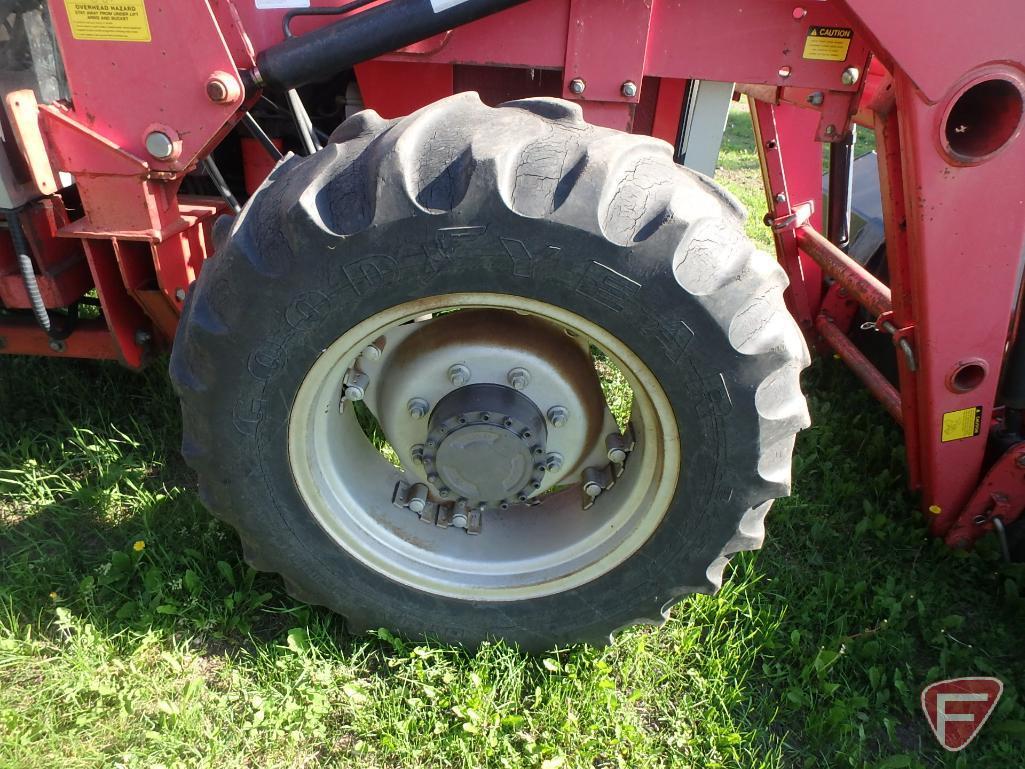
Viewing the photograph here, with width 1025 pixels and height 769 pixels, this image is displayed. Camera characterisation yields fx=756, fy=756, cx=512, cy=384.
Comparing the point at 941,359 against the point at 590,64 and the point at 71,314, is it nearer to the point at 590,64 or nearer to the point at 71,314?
A: the point at 590,64

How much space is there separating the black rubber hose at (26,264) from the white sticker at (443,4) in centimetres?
133

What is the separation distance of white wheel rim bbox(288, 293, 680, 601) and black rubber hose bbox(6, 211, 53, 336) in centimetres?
97

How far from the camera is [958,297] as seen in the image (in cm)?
208

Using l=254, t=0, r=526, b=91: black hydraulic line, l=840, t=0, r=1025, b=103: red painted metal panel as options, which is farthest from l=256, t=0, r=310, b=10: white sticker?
l=840, t=0, r=1025, b=103: red painted metal panel

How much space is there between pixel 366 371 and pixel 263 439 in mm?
385

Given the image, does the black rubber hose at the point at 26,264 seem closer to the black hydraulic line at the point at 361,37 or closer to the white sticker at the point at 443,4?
the black hydraulic line at the point at 361,37

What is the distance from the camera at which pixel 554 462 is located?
206cm

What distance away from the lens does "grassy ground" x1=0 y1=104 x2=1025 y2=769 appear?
1.91 meters

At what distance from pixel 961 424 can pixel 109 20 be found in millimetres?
2556

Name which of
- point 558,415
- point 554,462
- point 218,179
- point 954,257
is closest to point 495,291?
point 558,415

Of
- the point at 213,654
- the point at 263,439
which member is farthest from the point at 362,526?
the point at 213,654

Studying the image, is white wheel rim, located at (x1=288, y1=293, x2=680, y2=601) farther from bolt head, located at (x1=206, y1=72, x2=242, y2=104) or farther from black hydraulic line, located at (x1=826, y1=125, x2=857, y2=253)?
black hydraulic line, located at (x1=826, y1=125, x2=857, y2=253)

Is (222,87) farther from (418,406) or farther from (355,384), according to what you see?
(418,406)

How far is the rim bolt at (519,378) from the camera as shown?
1978mm
